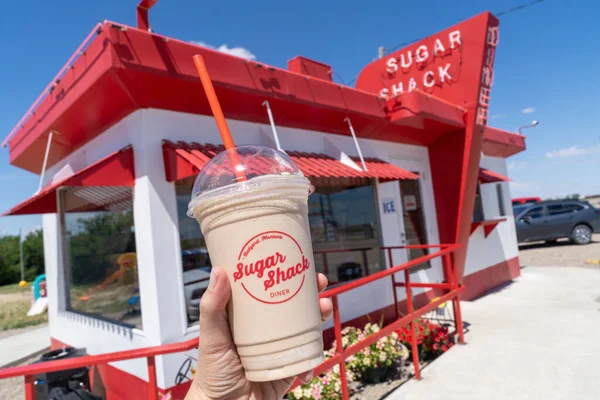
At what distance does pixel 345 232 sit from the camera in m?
6.30

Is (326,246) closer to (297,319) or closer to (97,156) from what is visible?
(97,156)

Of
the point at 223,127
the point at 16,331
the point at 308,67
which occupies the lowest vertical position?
the point at 16,331

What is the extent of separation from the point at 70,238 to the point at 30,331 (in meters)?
5.96

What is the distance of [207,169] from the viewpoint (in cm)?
147

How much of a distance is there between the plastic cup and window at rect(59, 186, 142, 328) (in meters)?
3.74

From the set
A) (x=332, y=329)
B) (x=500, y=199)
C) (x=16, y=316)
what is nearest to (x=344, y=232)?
(x=332, y=329)

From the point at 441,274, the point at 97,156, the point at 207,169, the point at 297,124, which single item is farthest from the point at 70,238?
the point at 441,274

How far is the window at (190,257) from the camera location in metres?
4.32

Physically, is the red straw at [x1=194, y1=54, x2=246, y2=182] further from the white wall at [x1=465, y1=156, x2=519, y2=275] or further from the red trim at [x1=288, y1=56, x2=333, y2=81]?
the white wall at [x1=465, y1=156, x2=519, y2=275]

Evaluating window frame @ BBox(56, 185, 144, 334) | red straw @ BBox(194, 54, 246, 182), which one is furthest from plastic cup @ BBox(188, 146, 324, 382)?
window frame @ BBox(56, 185, 144, 334)

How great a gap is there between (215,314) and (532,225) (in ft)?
57.1

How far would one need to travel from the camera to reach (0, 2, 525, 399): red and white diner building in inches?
160

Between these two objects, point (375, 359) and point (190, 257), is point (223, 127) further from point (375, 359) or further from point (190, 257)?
point (375, 359)

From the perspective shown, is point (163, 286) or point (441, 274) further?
point (441, 274)
